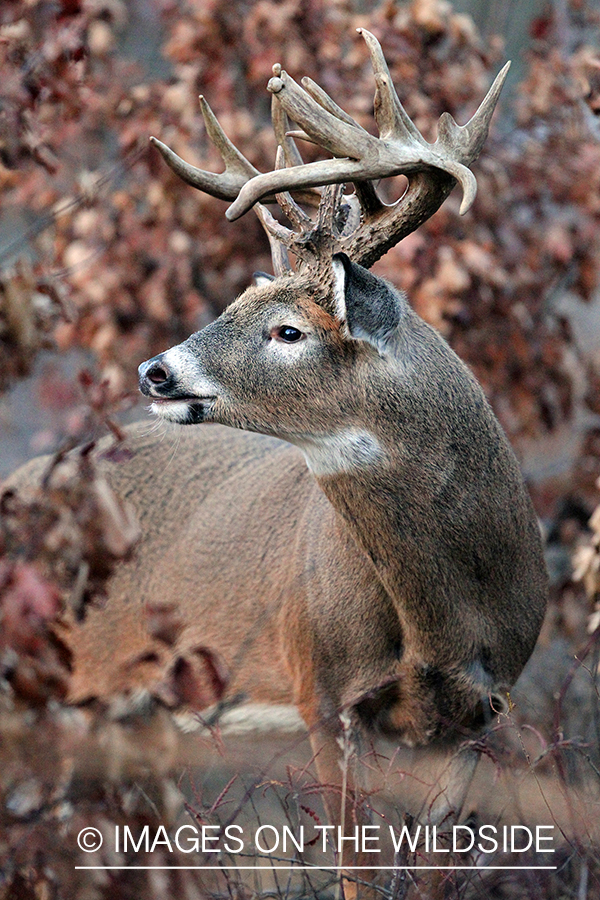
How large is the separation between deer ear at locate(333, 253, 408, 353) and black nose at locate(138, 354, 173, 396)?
0.53m

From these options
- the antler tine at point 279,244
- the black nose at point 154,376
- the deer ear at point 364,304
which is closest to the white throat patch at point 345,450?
the deer ear at point 364,304

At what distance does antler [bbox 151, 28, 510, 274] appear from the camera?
10.2 ft

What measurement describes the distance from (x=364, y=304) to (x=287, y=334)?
27cm

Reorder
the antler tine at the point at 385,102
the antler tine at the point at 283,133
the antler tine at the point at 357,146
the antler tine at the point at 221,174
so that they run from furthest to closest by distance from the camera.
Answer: the antler tine at the point at 283,133 < the antler tine at the point at 221,174 < the antler tine at the point at 385,102 < the antler tine at the point at 357,146

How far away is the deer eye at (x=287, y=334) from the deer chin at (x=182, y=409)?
0.27 m

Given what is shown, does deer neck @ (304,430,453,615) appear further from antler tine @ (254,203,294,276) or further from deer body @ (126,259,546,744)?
antler tine @ (254,203,294,276)

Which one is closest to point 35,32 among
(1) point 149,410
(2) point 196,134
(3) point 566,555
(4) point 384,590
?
(2) point 196,134

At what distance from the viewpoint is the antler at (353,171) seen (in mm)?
3094

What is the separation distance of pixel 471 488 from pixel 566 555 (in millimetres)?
4033

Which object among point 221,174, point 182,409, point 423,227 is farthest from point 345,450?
point 423,227

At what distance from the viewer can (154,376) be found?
326cm

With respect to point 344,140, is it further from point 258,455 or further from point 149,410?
point 258,455

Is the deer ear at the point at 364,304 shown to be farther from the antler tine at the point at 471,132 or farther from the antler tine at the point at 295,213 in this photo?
the antler tine at the point at 471,132

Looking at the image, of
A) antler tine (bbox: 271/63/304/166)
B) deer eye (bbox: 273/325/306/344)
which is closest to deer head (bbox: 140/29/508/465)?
deer eye (bbox: 273/325/306/344)
